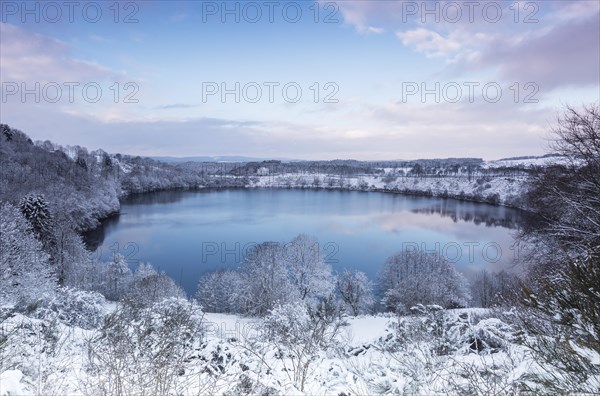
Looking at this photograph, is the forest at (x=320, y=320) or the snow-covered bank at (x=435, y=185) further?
the snow-covered bank at (x=435, y=185)

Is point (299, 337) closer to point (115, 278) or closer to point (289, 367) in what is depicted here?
point (289, 367)

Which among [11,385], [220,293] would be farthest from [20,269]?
[11,385]

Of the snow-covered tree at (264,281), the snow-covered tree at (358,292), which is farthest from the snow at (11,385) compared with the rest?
the snow-covered tree at (358,292)

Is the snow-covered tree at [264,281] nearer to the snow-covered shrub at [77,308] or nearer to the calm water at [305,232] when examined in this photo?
the calm water at [305,232]

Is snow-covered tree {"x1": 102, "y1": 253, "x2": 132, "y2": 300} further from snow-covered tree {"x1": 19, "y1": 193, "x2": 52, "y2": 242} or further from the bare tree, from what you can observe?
the bare tree

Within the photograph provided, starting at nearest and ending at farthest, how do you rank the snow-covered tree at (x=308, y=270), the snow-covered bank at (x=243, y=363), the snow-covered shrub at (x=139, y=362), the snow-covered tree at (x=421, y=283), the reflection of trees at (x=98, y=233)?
the snow-covered shrub at (x=139, y=362)
the snow-covered bank at (x=243, y=363)
the snow-covered tree at (x=421, y=283)
the snow-covered tree at (x=308, y=270)
the reflection of trees at (x=98, y=233)

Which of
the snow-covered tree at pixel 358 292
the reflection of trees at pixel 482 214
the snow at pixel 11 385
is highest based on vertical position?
the snow at pixel 11 385

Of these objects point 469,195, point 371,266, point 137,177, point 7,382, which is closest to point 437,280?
point 371,266

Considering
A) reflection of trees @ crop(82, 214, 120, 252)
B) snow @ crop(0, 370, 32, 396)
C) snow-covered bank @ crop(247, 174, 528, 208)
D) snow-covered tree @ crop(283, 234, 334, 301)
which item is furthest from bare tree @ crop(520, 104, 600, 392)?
snow-covered bank @ crop(247, 174, 528, 208)
